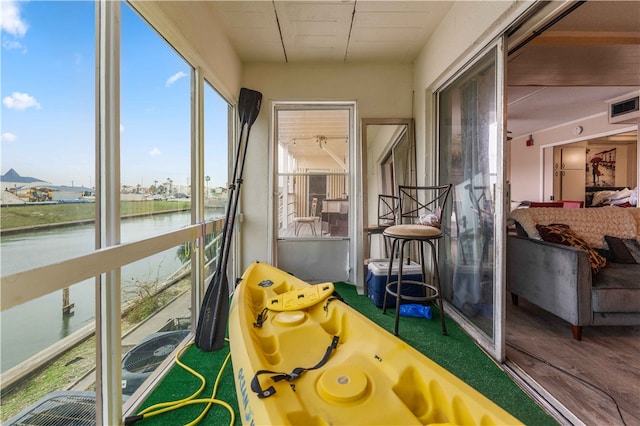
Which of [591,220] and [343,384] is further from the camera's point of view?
[591,220]

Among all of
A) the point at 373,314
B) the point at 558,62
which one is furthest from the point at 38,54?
the point at 558,62

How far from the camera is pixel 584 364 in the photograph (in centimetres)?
166

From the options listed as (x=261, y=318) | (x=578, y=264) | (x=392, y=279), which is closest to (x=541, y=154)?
(x=578, y=264)

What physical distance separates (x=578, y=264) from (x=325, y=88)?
2.74 meters

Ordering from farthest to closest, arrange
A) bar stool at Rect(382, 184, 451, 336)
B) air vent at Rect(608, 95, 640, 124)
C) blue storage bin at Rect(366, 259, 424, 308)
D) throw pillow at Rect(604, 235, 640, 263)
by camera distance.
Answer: air vent at Rect(608, 95, 640, 124) → blue storage bin at Rect(366, 259, 424, 308) → throw pillow at Rect(604, 235, 640, 263) → bar stool at Rect(382, 184, 451, 336)

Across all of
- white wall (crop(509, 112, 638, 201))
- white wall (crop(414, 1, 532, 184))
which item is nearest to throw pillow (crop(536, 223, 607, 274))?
white wall (crop(414, 1, 532, 184))

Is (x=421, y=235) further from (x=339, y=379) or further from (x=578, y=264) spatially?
(x=339, y=379)

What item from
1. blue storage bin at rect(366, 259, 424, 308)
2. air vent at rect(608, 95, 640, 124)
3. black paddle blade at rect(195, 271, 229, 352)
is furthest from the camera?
air vent at rect(608, 95, 640, 124)

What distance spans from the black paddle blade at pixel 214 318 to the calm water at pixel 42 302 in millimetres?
627

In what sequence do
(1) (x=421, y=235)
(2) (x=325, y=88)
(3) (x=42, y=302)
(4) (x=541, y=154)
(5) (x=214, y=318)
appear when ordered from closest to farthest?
1. (3) (x=42, y=302)
2. (5) (x=214, y=318)
3. (1) (x=421, y=235)
4. (2) (x=325, y=88)
5. (4) (x=541, y=154)

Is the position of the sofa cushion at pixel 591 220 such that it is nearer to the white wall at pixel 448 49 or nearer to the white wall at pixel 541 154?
the white wall at pixel 448 49

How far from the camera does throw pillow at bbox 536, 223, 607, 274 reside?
6.73ft

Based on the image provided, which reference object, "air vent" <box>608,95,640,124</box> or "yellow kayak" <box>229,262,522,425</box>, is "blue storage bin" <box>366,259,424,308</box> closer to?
"yellow kayak" <box>229,262,522,425</box>

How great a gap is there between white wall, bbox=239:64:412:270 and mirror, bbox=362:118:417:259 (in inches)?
4.5
